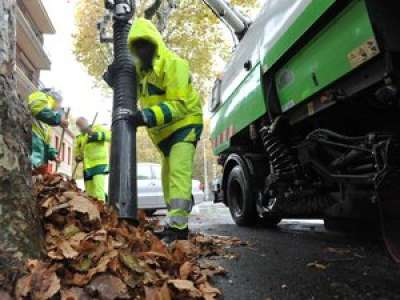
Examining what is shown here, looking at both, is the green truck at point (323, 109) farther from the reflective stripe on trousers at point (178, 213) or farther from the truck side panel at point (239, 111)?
the reflective stripe on trousers at point (178, 213)

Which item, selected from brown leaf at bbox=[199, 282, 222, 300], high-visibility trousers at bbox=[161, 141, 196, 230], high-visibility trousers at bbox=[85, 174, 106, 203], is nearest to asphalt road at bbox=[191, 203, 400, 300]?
brown leaf at bbox=[199, 282, 222, 300]

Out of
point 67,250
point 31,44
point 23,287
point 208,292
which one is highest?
point 31,44

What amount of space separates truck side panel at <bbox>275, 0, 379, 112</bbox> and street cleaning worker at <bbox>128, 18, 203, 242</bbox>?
0.79 metres

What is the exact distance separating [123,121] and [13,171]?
137 cm

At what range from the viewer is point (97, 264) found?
5.94ft

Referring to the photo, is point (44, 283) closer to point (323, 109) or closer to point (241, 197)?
point (323, 109)

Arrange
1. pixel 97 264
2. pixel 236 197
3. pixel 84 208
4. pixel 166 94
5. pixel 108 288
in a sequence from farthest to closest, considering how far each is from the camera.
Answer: pixel 236 197
pixel 166 94
pixel 84 208
pixel 97 264
pixel 108 288

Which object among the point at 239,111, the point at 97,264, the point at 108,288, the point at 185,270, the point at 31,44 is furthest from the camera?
the point at 31,44

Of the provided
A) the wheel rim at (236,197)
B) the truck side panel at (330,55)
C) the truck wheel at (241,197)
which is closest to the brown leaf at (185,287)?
the truck side panel at (330,55)

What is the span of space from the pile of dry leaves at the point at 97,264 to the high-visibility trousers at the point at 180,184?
2.18 ft

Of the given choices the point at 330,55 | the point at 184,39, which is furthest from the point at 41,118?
the point at 184,39

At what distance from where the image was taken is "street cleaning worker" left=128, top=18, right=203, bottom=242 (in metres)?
3.14

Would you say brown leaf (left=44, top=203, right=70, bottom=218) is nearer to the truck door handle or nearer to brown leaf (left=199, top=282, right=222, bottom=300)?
brown leaf (left=199, top=282, right=222, bottom=300)

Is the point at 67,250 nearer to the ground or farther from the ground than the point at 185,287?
farther from the ground
